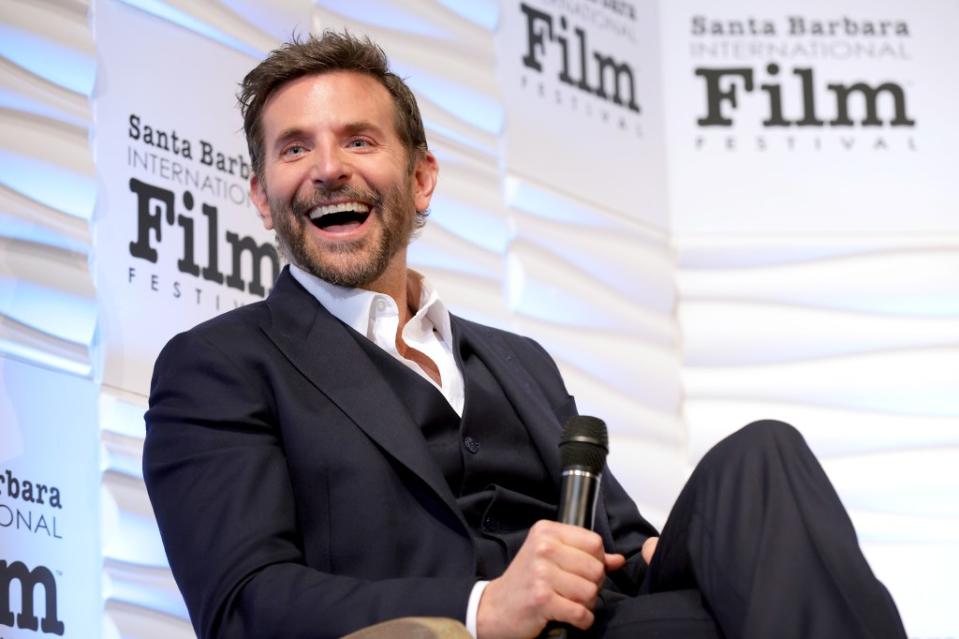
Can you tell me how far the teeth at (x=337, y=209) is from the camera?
2.25 meters

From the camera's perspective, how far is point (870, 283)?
13.1 ft

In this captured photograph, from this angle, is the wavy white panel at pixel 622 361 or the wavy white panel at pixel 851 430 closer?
the wavy white panel at pixel 622 361

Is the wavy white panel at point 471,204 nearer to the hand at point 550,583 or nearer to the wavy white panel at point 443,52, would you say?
the wavy white panel at point 443,52

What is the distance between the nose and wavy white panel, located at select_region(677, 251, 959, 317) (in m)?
1.98

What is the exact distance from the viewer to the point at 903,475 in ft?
12.6

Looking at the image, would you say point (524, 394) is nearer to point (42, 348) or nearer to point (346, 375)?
point (346, 375)

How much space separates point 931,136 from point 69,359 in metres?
2.48

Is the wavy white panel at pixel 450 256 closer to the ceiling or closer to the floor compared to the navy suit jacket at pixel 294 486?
closer to the ceiling

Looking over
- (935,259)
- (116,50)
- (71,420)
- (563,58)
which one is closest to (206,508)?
(71,420)

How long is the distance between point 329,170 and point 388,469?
1.69ft

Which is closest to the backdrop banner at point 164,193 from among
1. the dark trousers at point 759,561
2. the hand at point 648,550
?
the hand at point 648,550

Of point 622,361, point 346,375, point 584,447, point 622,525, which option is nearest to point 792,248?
point 622,361

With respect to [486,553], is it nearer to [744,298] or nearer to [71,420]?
[71,420]

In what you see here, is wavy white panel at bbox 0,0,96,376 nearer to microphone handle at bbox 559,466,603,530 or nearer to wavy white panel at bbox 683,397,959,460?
microphone handle at bbox 559,466,603,530
